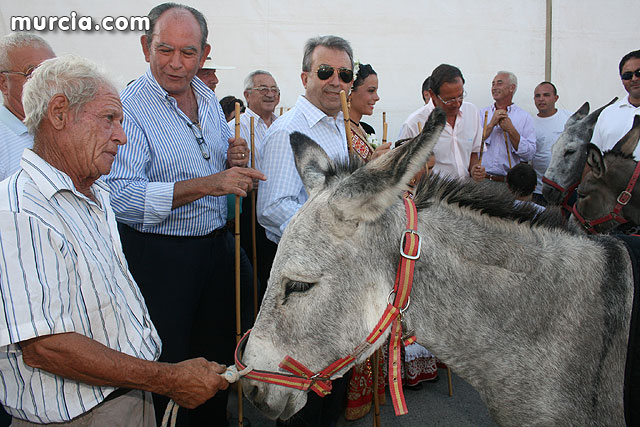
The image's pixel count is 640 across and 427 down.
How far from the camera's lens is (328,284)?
169 cm

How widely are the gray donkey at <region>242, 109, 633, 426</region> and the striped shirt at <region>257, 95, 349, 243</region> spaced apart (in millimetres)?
1121

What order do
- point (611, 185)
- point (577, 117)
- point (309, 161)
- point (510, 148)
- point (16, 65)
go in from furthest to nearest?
point (510, 148) → point (577, 117) → point (611, 185) → point (16, 65) → point (309, 161)

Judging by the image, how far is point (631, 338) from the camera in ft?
5.24

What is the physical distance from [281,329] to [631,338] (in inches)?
48.5

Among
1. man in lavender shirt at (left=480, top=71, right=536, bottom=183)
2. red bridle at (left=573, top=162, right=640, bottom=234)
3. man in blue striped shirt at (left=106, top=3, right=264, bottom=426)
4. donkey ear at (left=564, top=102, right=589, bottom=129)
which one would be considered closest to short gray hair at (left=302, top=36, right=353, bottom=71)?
man in blue striped shirt at (left=106, top=3, right=264, bottom=426)

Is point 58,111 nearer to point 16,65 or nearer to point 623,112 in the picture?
point 16,65

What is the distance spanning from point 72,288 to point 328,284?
871 millimetres

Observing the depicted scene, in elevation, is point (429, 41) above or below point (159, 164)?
above

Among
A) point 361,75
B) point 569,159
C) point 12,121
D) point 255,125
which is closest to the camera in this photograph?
point 12,121

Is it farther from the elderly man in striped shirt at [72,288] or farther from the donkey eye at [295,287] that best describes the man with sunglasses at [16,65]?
the donkey eye at [295,287]

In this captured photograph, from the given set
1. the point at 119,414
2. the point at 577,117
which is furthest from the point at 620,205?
the point at 119,414

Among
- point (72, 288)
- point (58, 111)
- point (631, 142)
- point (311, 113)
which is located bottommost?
point (72, 288)

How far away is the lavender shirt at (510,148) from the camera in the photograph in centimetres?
690

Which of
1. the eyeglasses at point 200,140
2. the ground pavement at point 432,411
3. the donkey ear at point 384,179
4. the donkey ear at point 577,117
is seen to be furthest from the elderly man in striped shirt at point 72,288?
the donkey ear at point 577,117
